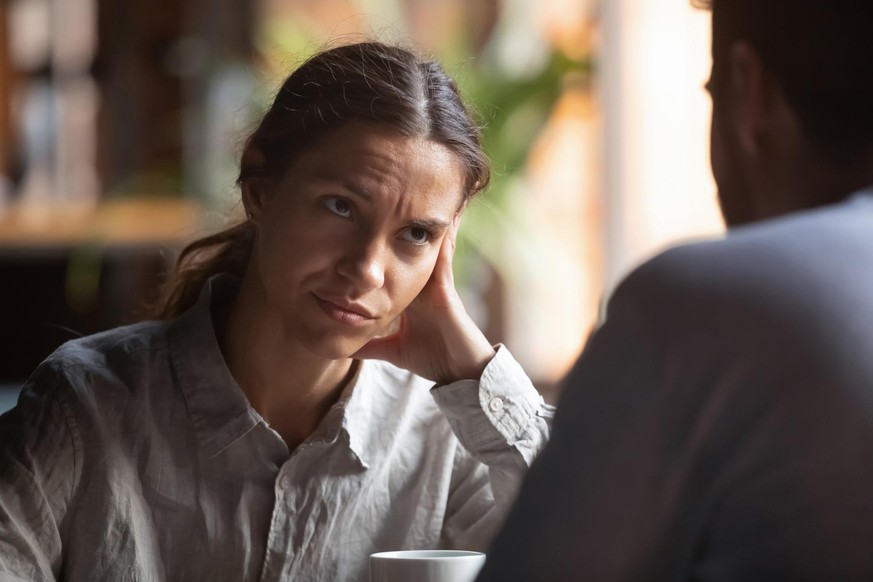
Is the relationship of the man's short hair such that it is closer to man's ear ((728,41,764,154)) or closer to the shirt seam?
man's ear ((728,41,764,154))

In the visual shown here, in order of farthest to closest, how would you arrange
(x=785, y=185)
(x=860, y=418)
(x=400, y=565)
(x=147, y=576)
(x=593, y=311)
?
(x=593, y=311), (x=147, y=576), (x=400, y=565), (x=785, y=185), (x=860, y=418)

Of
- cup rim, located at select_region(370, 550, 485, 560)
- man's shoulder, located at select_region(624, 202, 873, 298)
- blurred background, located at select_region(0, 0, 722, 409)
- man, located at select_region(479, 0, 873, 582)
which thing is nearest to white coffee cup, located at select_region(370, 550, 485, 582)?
cup rim, located at select_region(370, 550, 485, 560)

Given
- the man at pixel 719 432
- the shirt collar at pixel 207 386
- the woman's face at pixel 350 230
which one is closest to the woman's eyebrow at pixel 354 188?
the woman's face at pixel 350 230

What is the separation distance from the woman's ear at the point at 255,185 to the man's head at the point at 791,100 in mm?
544

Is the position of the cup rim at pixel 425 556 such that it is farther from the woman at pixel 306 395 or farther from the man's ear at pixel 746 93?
the man's ear at pixel 746 93

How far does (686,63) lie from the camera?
3.23 m

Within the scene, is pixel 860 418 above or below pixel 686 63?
below

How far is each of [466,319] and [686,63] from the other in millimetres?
2110

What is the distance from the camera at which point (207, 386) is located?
1.25 metres

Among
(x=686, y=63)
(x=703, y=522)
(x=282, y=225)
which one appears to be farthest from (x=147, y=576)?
(x=686, y=63)

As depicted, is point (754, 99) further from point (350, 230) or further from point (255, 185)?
point (255, 185)

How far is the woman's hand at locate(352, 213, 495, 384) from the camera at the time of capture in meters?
1.32

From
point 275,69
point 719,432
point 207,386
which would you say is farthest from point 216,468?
point 275,69

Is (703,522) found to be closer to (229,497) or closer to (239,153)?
(229,497)
